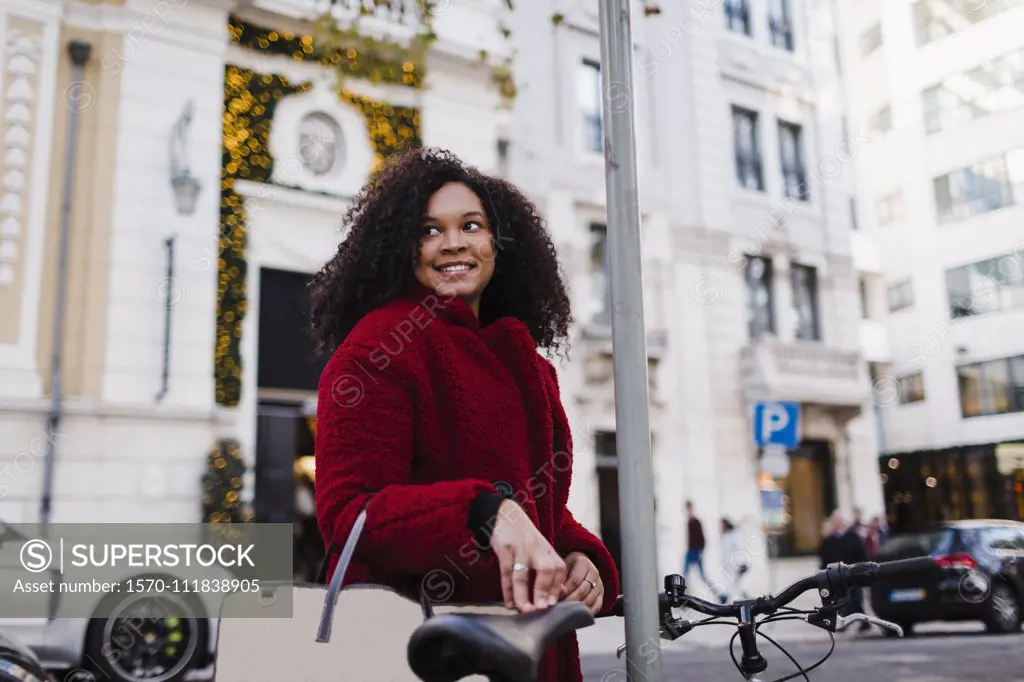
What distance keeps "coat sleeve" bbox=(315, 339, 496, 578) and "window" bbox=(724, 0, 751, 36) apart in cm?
2049

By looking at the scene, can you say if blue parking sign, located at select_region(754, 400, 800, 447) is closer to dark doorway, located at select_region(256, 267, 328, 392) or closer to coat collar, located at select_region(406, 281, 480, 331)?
dark doorway, located at select_region(256, 267, 328, 392)

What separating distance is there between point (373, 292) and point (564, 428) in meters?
0.46

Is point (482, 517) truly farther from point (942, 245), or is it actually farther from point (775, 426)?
point (942, 245)

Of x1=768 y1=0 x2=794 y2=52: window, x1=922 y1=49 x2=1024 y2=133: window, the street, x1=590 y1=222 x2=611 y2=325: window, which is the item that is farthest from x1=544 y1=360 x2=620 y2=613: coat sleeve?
x1=922 y1=49 x2=1024 y2=133: window

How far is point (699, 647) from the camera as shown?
37.0ft

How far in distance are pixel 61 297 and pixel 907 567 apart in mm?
11084

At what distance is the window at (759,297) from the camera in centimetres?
1962

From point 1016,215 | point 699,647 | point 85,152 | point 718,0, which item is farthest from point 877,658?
point 1016,215

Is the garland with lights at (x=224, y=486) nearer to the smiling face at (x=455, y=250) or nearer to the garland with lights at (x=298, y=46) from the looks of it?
the garland with lights at (x=298, y=46)

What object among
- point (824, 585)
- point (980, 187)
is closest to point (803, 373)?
point (980, 187)

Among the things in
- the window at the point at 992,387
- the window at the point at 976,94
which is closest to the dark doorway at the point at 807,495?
the window at the point at 992,387

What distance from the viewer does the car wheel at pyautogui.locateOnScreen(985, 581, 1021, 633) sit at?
12.0 metres

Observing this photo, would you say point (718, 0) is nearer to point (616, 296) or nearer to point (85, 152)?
point (85, 152)

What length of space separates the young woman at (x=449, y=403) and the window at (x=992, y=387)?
28.6 meters
